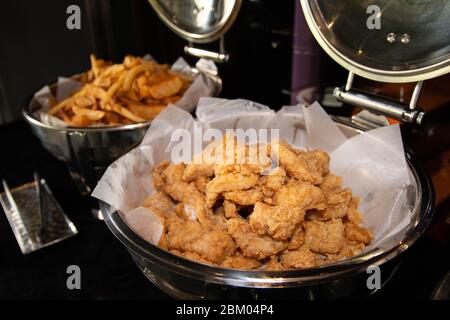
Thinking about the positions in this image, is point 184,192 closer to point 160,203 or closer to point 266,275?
point 160,203

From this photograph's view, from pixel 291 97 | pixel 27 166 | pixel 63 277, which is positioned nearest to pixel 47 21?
pixel 27 166

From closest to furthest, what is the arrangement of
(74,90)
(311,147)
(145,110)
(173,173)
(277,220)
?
(277,220), (173,173), (311,147), (145,110), (74,90)

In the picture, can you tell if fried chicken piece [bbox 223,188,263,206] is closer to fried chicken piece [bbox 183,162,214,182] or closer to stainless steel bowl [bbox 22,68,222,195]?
fried chicken piece [bbox 183,162,214,182]

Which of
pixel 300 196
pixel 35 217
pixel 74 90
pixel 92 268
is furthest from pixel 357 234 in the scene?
pixel 74 90

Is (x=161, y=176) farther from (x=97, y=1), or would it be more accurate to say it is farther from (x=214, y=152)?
(x=97, y=1)

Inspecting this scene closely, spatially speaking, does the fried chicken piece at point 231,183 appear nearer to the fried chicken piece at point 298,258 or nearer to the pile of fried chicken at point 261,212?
the pile of fried chicken at point 261,212

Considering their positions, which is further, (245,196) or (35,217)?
(35,217)

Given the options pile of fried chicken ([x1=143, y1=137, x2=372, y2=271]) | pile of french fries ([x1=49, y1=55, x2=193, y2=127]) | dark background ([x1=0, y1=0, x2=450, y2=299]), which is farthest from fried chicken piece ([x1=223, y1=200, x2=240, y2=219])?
pile of french fries ([x1=49, y1=55, x2=193, y2=127])
